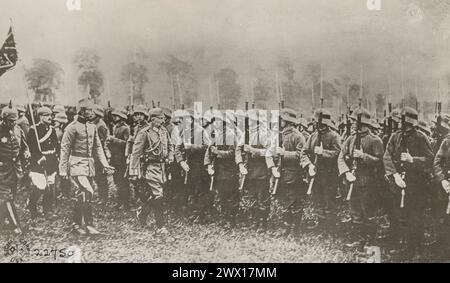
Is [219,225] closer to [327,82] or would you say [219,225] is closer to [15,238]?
[327,82]

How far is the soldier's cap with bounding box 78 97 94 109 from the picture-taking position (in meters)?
5.08

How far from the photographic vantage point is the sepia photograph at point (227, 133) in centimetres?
495

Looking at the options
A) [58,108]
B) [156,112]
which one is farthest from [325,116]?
[58,108]

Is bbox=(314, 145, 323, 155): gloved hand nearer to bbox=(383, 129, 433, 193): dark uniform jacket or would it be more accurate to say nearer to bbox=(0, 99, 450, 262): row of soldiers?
bbox=(0, 99, 450, 262): row of soldiers

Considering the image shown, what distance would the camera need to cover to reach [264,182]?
16.5 feet

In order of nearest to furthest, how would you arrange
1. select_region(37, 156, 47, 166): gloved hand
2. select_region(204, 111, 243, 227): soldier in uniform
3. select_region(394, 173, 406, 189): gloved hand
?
select_region(394, 173, 406, 189): gloved hand < select_region(204, 111, 243, 227): soldier in uniform < select_region(37, 156, 47, 166): gloved hand

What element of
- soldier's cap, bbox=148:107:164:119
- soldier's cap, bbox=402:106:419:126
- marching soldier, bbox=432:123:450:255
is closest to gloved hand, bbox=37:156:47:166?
soldier's cap, bbox=148:107:164:119

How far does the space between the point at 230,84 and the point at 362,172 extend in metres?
1.72

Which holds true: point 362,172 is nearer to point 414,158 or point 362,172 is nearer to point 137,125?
point 414,158

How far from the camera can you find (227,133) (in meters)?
5.04

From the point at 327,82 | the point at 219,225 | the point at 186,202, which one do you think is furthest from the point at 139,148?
the point at 327,82

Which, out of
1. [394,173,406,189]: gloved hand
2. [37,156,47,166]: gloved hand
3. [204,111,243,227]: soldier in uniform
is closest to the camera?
[394,173,406,189]: gloved hand

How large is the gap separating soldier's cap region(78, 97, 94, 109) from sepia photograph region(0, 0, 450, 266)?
22 millimetres

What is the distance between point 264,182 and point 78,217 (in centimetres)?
209
